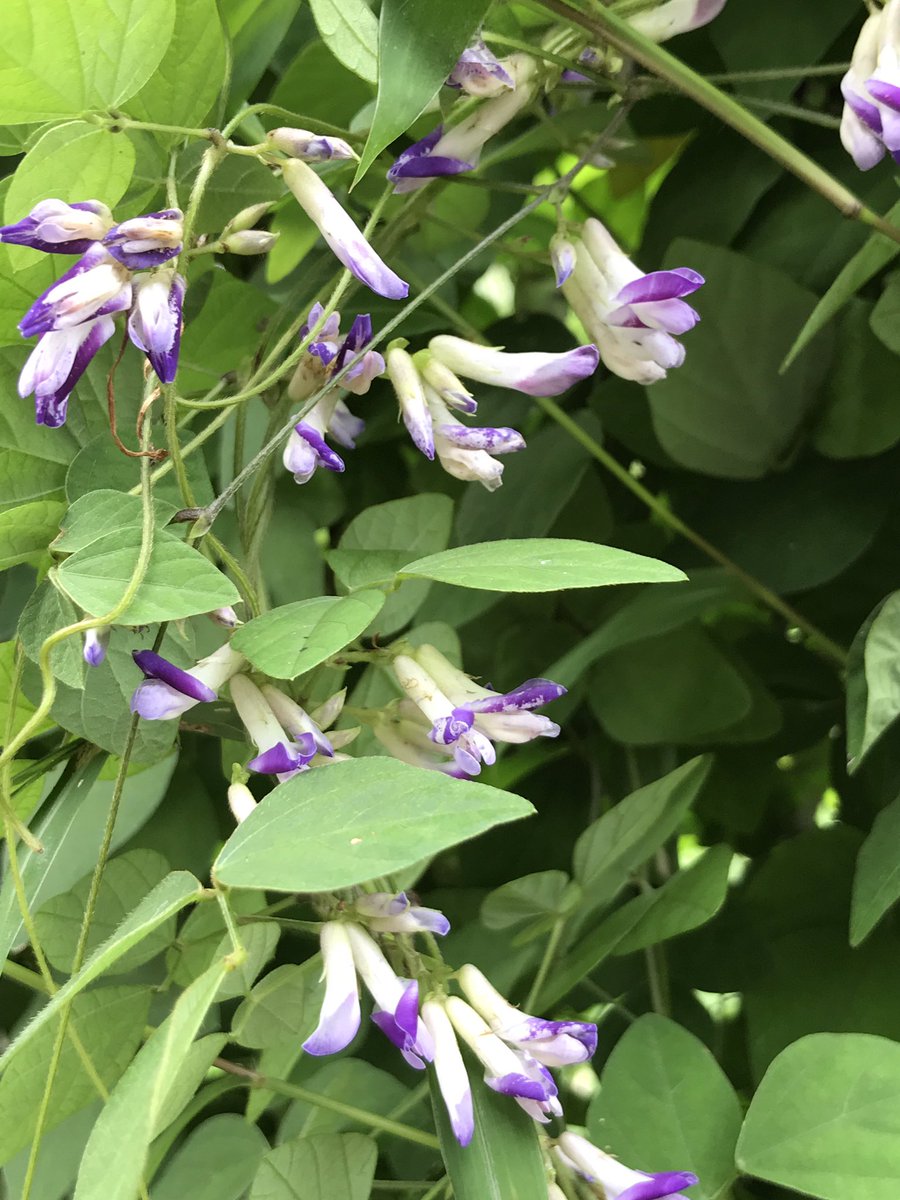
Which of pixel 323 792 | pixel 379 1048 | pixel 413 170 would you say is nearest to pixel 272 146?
pixel 413 170

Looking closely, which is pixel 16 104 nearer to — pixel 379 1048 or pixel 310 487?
pixel 310 487

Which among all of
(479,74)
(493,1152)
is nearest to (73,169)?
(479,74)

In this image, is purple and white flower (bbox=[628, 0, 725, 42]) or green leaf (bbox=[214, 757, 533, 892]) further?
purple and white flower (bbox=[628, 0, 725, 42])

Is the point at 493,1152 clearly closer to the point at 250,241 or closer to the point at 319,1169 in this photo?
the point at 319,1169

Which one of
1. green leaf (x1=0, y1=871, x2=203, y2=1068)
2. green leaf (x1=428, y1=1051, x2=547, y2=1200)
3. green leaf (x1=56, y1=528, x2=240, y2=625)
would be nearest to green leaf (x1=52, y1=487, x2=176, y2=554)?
green leaf (x1=56, y1=528, x2=240, y2=625)

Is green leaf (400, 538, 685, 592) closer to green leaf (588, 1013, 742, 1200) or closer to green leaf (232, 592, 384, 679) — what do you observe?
green leaf (232, 592, 384, 679)
